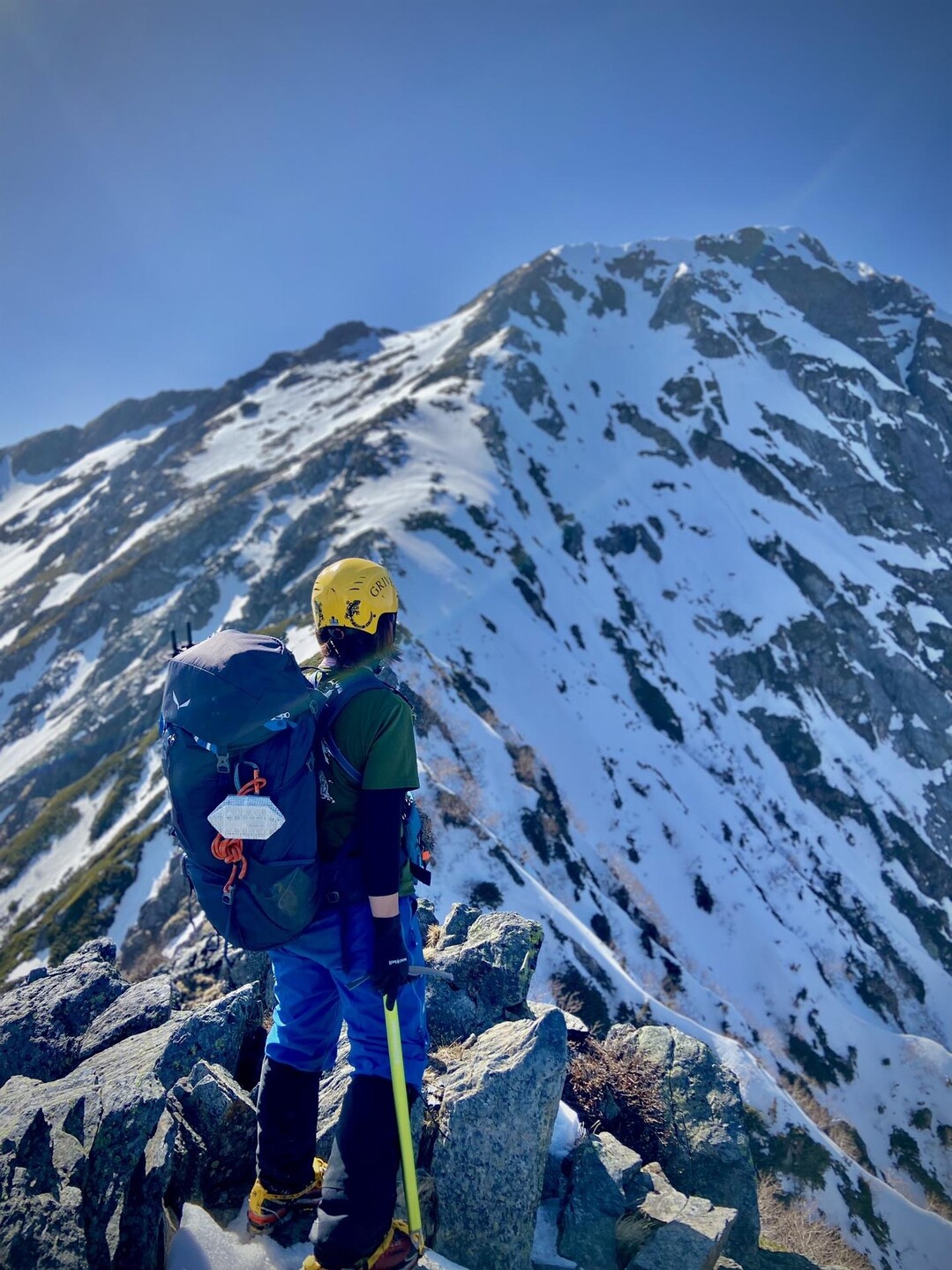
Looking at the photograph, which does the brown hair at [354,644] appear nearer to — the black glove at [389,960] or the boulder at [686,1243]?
the black glove at [389,960]

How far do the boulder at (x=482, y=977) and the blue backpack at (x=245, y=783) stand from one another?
166 inches

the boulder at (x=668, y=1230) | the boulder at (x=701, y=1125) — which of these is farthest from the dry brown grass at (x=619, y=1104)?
the boulder at (x=668, y=1230)

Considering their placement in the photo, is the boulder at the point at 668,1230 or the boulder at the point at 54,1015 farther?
A: the boulder at the point at 54,1015

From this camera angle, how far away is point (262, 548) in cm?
5456

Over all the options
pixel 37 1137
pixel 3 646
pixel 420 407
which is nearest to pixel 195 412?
pixel 3 646

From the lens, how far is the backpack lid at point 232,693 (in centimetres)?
378

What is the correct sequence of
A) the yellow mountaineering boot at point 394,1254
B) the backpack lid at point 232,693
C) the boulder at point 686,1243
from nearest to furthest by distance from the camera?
the backpack lid at point 232,693, the yellow mountaineering boot at point 394,1254, the boulder at point 686,1243

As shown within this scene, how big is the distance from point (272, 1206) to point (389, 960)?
1.92 meters

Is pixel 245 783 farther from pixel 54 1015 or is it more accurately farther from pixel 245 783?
pixel 54 1015

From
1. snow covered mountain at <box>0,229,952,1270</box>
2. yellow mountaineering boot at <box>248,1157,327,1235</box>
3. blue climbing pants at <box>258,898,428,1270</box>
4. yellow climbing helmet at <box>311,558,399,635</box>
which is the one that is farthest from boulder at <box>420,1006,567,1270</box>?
snow covered mountain at <box>0,229,952,1270</box>

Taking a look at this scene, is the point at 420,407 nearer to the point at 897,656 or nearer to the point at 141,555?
the point at 141,555

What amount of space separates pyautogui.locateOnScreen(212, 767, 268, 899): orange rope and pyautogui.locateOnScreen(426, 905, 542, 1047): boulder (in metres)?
4.50

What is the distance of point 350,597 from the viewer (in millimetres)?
4555

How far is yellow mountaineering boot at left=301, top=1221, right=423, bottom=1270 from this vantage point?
12.7 feet
